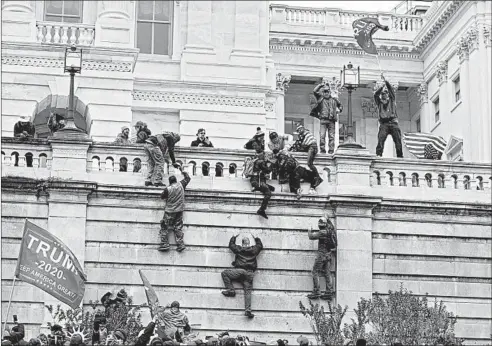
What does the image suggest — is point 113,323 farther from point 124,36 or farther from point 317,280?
point 124,36

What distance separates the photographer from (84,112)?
48.0 metres

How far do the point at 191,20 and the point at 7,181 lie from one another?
16.9 m

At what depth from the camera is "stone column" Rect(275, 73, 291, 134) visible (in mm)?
60094

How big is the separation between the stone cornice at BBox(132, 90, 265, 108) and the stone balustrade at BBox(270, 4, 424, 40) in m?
13.1

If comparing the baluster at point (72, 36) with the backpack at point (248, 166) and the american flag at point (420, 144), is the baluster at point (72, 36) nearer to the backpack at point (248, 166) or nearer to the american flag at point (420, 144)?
the american flag at point (420, 144)

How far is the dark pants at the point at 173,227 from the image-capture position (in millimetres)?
36438

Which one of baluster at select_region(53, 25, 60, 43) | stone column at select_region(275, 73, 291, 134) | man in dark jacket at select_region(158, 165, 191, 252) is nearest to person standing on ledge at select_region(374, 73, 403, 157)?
man in dark jacket at select_region(158, 165, 191, 252)

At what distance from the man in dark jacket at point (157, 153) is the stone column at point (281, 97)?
22.5 m

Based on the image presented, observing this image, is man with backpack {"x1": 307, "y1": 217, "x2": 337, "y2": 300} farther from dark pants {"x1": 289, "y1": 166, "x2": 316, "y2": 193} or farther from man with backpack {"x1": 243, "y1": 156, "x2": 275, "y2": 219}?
man with backpack {"x1": 243, "y1": 156, "x2": 275, "y2": 219}

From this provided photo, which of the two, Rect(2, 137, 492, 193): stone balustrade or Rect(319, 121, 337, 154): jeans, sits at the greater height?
Rect(319, 121, 337, 154): jeans

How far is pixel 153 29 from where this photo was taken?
52625mm

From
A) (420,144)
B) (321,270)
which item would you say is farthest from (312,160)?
(420,144)

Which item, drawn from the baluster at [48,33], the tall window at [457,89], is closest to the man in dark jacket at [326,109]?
the baluster at [48,33]

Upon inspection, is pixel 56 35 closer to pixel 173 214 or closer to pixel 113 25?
pixel 113 25
